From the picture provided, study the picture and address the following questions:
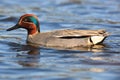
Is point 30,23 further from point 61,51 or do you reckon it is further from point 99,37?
point 99,37

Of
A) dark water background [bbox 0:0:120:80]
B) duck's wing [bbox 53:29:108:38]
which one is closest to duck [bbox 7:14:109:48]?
duck's wing [bbox 53:29:108:38]

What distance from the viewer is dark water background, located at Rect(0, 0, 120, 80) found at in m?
10.8

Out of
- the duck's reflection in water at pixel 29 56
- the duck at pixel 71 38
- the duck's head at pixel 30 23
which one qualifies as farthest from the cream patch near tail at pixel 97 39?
the duck's head at pixel 30 23

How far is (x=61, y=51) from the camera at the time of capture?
44.0 ft

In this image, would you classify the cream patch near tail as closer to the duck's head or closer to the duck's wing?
the duck's wing

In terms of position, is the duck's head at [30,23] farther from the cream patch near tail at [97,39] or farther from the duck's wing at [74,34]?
the cream patch near tail at [97,39]

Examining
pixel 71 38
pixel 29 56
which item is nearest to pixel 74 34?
pixel 71 38

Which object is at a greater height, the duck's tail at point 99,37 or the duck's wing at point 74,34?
the duck's wing at point 74,34

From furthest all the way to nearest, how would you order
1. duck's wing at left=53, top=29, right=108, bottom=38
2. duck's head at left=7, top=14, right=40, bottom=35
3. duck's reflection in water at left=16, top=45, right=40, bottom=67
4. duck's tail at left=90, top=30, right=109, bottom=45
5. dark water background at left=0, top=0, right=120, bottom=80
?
duck's head at left=7, top=14, right=40, bottom=35
duck's tail at left=90, top=30, right=109, bottom=45
duck's wing at left=53, top=29, right=108, bottom=38
duck's reflection in water at left=16, top=45, right=40, bottom=67
dark water background at left=0, top=0, right=120, bottom=80

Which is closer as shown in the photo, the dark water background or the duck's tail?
the dark water background

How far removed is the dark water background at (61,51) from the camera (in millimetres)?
10836

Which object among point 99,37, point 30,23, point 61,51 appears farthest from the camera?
point 30,23

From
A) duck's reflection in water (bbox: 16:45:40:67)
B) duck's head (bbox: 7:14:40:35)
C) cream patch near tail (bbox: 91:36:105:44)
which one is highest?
duck's head (bbox: 7:14:40:35)

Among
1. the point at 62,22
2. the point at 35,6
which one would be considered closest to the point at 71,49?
the point at 62,22
